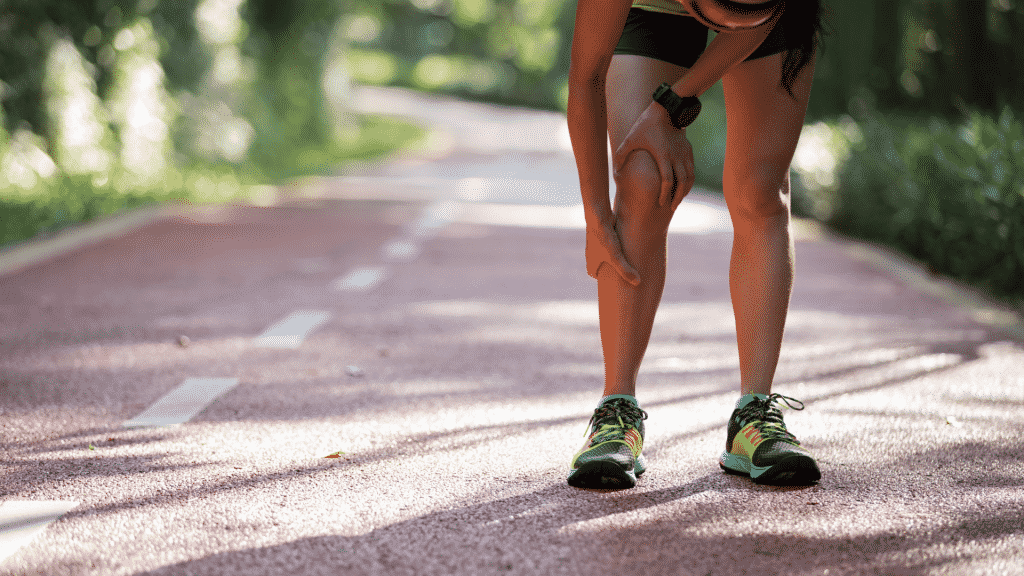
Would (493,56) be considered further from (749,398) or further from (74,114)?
(749,398)

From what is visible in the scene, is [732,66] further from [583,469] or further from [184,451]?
[184,451]

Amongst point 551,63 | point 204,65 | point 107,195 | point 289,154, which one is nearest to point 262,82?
point 289,154

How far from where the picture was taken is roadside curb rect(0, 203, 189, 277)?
26.7 feet

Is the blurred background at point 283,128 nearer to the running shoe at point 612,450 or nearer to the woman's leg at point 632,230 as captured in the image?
the woman's leg at point 632,230

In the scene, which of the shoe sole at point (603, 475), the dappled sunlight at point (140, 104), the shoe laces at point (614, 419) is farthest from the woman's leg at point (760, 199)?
the dappled sunlight at point (140, 104)

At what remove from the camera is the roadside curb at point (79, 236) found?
8133mm

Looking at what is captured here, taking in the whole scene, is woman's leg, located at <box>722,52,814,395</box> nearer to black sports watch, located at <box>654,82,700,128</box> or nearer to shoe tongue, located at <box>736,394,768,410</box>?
shoe tongue, located at <box>736,394,768,410</box>

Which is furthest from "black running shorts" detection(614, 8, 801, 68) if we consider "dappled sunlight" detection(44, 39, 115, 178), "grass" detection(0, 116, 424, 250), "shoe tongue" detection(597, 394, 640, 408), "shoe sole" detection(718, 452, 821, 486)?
"dappled sunlight" detection(44, 39, 115, 178)

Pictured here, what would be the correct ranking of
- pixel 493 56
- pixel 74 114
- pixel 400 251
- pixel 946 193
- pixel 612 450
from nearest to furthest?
pixel 612 450
pixel 946 193
pixel 400 251
pixel 74 114
pixel 493 56

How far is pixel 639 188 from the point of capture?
2.94 meters

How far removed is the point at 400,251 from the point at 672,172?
6893 mm

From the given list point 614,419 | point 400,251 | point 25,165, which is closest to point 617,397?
point 614,419

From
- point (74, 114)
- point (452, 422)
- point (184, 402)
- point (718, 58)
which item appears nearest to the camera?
point (718, 58)

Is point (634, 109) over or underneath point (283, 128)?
over
